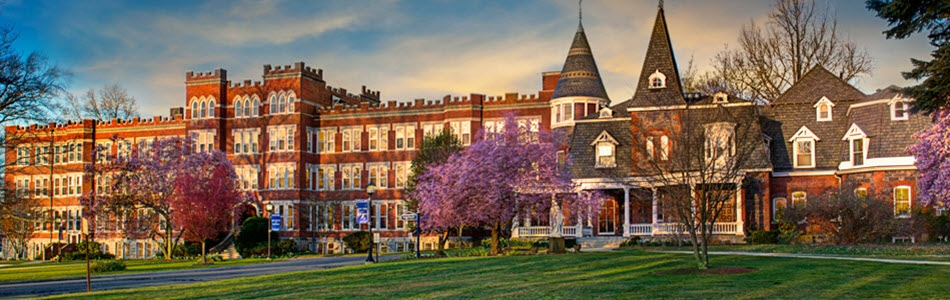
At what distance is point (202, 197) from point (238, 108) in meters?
17.8

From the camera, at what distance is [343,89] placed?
67.2 metres

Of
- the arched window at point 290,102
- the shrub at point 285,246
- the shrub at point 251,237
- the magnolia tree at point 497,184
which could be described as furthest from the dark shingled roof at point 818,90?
the arched window at point 290,102

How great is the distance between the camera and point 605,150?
46.9 m

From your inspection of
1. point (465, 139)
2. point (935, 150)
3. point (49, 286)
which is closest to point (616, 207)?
point (465, 139)

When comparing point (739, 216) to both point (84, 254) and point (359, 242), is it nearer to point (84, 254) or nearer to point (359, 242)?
point (359, 242)

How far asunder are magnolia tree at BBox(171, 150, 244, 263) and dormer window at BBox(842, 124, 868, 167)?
→ 1246 inches

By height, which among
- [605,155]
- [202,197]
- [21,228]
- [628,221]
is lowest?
[21,228]

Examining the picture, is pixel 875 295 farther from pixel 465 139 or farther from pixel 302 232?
pixel 302 232

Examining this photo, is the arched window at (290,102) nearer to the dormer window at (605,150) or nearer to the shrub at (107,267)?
the dormer window at (605,150)

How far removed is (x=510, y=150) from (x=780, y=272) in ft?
53.0

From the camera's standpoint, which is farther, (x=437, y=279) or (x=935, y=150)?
(x=935, y=150)

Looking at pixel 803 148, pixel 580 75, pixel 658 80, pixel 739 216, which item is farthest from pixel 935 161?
pixel 580 75

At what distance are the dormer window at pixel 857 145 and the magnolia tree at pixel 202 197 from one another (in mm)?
31654

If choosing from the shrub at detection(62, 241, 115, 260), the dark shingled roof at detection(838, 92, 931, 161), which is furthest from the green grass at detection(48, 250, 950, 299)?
the shrub at detection(62, 241, 115, 260)
